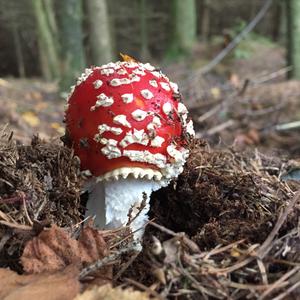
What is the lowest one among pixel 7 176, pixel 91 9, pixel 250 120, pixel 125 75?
pixel 250 120

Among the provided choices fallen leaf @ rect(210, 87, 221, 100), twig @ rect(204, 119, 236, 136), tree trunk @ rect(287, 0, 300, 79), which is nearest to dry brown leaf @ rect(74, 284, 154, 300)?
twig @ rect(204, 119, 236, 136)

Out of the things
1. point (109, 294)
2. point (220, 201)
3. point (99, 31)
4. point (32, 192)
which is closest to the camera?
point (109, 294)

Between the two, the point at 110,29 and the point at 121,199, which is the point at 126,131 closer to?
the point at 121,199

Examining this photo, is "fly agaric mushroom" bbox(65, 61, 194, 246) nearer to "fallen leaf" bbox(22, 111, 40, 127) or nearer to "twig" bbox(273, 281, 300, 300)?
"twig" bbox(273, 281, 300, 300)

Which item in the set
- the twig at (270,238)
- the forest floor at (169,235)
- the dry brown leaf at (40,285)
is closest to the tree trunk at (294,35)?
the forest floor at (169,235)

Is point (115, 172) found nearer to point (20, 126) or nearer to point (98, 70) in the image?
point (98, 70)

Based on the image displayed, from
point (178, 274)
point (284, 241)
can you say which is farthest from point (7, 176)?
point (284, 241)

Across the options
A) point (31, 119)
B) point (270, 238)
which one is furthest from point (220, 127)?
point (270, 238)
